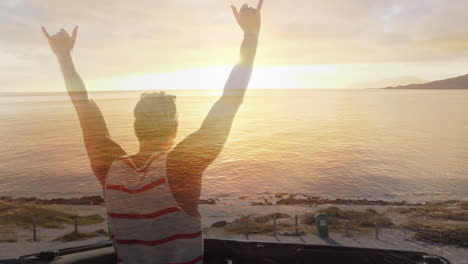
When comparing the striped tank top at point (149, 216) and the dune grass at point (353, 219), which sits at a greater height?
the striped tank top at point (149, 216)

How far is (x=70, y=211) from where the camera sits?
55.7 feet

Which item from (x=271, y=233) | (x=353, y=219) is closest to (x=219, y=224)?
(x=271, y=233)

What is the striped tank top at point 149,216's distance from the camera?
1323 mm

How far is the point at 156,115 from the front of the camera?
4.47 feet

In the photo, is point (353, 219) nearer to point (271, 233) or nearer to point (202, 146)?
point (271, 233)

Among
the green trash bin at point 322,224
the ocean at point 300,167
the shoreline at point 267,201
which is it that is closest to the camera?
the green trash bin at point 322,224

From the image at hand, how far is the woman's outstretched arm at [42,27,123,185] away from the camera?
5.03 ft

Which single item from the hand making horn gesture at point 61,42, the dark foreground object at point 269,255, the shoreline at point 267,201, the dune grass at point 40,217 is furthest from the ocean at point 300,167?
the hand making horn gesture at point 61,42

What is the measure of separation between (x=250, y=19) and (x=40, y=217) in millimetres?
17560

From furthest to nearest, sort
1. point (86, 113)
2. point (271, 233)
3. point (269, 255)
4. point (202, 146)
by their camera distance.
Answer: point (271, 233) < point (269, 255) < point (86, 113) < point (202, 146)

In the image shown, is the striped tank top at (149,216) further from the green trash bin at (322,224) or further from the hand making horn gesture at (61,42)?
the green trash bin at (322,224)

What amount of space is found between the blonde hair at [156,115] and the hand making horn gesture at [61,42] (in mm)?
817

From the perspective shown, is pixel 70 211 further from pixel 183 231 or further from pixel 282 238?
pixel 183 231

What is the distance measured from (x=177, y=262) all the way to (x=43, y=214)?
17595mm
